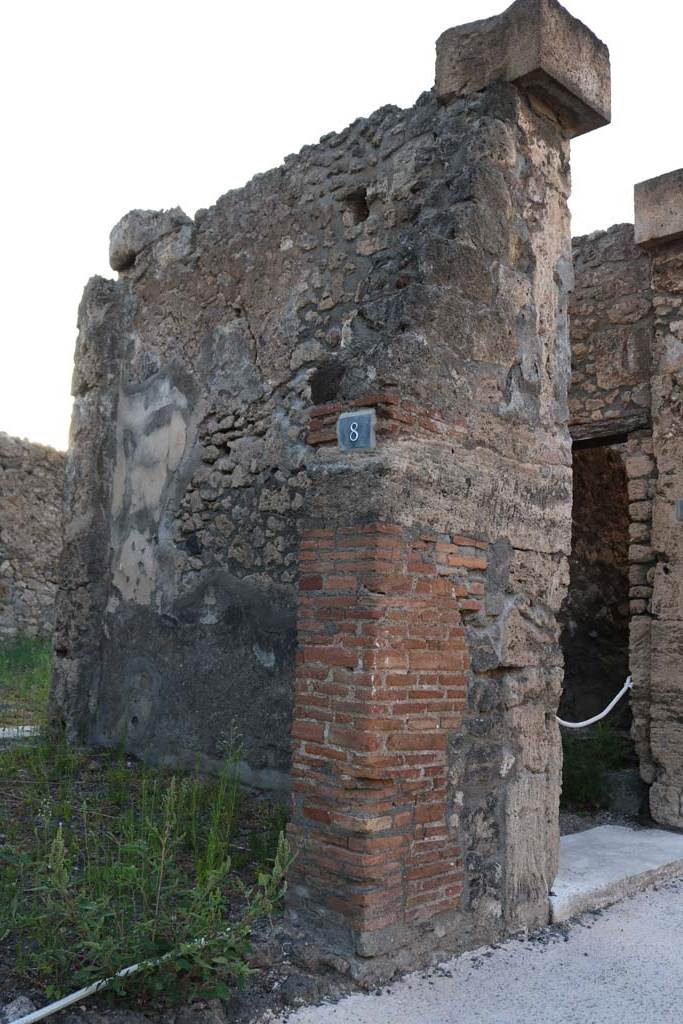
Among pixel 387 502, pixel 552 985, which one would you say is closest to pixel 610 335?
pixel 387 502

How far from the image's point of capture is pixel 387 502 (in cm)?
311

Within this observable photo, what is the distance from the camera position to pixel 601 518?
7.75 metres

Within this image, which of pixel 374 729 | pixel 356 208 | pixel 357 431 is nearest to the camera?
pixel 374 729

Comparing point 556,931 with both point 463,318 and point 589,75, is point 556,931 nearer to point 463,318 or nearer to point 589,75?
point 463,318

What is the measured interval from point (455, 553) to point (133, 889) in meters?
1.60

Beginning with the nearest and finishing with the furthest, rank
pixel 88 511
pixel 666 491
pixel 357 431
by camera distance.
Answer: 1. pixel 357 431
2. pixel 666 491
3. pixel 88 511

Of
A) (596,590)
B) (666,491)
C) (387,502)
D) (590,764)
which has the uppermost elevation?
(666,491)

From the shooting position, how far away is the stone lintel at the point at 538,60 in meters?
3.66

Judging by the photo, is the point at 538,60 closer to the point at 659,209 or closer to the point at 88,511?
the point at 659,209

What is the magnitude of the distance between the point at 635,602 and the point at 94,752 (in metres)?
3.40

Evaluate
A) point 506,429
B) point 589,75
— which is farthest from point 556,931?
point 589,75

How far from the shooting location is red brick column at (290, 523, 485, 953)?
118 inches

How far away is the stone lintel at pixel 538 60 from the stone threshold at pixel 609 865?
3.27m

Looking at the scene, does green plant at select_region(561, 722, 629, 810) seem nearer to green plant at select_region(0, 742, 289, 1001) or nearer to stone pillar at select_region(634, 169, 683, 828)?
stone pillar at select_region(634, 169, 683, 828)
